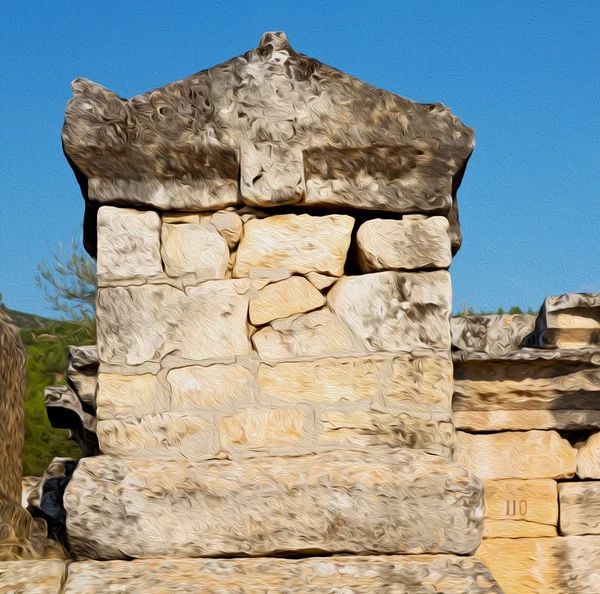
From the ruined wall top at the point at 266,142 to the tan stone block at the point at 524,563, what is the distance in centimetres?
176

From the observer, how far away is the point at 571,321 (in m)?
3.79

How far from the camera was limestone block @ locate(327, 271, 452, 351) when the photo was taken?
2715 mm

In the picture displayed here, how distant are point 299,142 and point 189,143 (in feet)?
1.20

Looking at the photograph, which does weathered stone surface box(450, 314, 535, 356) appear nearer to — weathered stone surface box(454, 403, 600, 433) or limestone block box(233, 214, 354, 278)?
weathered stone surface box(454, 403, 600, 433)

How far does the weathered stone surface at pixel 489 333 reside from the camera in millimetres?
4160

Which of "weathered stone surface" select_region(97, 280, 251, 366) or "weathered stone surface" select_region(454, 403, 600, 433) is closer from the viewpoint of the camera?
"weathered stone surface" select_region(97, 280, 251, 366)

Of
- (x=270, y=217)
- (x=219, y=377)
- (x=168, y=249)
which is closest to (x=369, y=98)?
(x=270, y=217)

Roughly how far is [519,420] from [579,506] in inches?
19.3

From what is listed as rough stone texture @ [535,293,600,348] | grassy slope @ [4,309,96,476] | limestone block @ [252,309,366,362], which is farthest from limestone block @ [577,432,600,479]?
grassy slope @ [4,309,96,476]

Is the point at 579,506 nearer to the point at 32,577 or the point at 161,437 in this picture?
the point at 161,437

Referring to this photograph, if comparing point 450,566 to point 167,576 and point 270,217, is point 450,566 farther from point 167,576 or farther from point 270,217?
point 270,217

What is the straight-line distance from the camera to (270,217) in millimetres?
2805

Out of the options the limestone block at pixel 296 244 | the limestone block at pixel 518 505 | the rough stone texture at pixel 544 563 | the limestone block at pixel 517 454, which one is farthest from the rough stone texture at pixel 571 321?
the limestone block at pixel 296 244

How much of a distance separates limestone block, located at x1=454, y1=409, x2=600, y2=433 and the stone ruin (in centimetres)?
114
